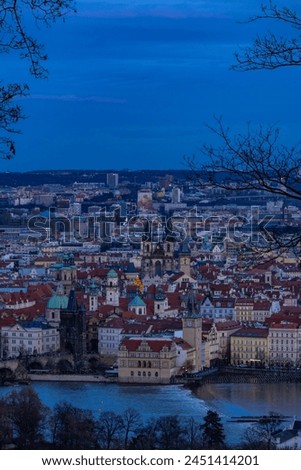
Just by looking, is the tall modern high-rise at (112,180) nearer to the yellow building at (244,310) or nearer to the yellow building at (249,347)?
the yellow building at (244,310)

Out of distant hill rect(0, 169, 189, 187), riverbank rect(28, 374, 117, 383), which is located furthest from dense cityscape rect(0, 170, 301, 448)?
distant hill rect(0, 169, 189, 187)

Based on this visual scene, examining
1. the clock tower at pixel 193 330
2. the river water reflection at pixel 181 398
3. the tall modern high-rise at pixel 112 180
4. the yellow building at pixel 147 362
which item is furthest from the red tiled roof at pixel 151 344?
the tall modern high-rise at pixel 112 180

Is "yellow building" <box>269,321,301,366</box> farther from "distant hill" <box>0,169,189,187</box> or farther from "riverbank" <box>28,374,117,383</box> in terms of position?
"distant hill" <box>0,169,189,187</box>

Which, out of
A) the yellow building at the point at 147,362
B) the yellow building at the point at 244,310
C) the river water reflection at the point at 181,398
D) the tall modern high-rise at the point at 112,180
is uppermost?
the tall modern high-rise at the point at 112,180

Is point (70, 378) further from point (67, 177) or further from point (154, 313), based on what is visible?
point (67, 177)

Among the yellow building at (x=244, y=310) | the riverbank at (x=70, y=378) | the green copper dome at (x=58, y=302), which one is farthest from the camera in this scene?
the yellow building at (x=244, y=310)

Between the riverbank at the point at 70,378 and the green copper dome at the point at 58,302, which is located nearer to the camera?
the riverbank at the point at 70,378

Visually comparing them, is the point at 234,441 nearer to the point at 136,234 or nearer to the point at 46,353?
the point at 46,353
